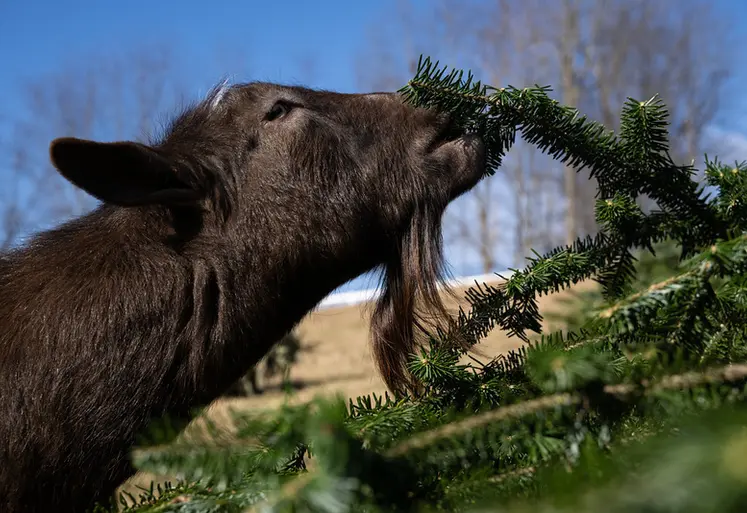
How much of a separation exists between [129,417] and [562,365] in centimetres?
144

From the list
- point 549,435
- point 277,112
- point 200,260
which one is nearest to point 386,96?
point 277,112

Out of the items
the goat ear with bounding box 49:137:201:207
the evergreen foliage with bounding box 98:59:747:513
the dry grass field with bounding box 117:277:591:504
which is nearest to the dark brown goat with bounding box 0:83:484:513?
the goat ear with bounding box 49:137:201:207

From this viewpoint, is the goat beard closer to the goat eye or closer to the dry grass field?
the goat eye

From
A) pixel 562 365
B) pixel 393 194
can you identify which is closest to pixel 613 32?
pixel 393 194

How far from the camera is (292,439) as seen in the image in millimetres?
755

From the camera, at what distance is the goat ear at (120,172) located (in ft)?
6.39

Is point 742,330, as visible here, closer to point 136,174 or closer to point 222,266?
point 222,266

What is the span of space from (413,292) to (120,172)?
0.91m

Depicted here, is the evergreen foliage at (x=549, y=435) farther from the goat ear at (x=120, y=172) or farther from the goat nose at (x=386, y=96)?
the goat nose at (x=386, y=96)

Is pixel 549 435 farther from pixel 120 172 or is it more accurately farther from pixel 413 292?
pixel 120 172

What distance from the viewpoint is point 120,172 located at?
2.05 meters

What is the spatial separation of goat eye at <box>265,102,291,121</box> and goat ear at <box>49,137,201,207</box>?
1.21 ft

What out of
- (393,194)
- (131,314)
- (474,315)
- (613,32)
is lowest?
(474,315)

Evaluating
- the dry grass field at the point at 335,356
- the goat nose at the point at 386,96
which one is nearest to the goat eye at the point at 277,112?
the goat nose at the point at 386,96
